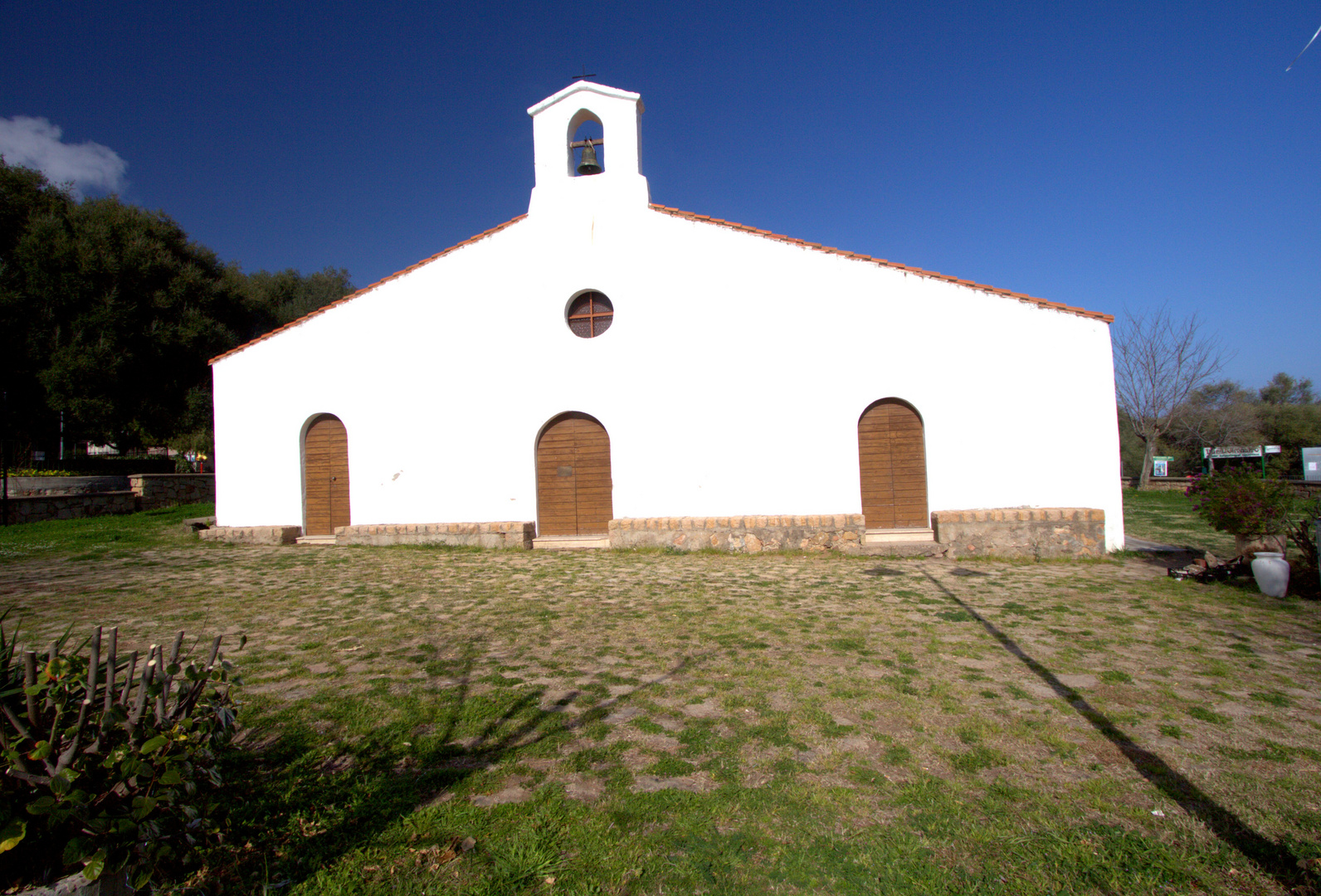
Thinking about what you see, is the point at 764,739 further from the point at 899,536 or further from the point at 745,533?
the point at 899,536

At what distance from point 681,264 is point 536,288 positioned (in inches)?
108

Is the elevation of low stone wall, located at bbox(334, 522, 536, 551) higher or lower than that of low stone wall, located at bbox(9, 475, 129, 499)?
lower

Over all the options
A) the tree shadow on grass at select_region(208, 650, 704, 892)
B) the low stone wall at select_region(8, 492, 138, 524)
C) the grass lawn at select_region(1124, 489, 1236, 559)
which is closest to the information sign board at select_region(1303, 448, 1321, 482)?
the grass lawn at select_region(1124, 489, 1236, 559)

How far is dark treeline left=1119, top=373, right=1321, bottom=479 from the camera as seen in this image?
29953 mm

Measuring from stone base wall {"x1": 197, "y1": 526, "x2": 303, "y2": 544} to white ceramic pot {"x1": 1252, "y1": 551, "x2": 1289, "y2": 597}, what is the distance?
586 inches

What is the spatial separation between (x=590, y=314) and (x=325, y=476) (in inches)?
246

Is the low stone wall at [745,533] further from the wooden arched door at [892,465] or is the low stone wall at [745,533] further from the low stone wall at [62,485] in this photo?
the low stone wall at [62,485]

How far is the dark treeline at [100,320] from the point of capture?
60.4ft

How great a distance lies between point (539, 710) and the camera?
13.1 feet

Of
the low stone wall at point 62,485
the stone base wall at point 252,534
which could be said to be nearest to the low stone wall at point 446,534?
the stone base wall at point 252,534

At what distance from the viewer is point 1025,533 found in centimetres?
973

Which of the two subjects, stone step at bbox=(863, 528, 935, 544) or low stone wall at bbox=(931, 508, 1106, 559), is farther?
stone step at bbox=(863, 528, 935, 544)

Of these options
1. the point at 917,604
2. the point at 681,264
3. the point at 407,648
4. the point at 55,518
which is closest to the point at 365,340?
the point at 681,264

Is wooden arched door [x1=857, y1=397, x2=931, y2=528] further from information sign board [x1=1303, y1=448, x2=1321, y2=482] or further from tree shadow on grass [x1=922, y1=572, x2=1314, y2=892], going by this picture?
information sign board [x1=1303, y1=448, x2=1321, y2=482]
